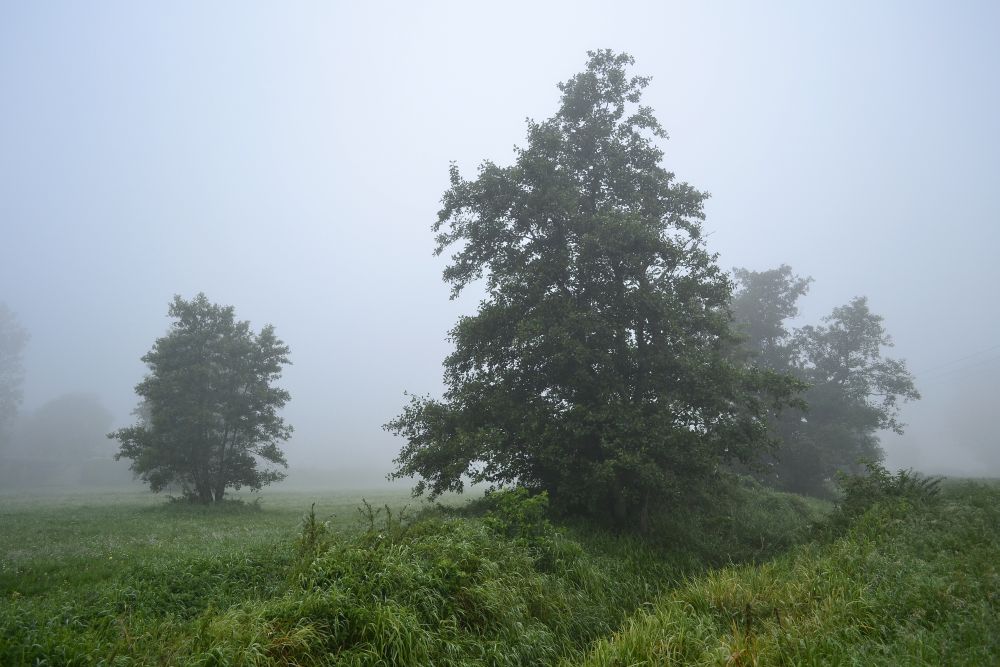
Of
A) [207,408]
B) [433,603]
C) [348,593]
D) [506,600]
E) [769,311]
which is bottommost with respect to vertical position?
[506,600]

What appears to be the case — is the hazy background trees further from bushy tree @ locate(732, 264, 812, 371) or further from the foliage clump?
bushy tree @ locate(732, 264, 812, 371)

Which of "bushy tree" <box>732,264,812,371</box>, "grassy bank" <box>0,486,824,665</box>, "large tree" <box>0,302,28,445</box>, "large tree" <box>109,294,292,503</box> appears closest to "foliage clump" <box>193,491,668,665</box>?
"grassy bank" <box>0,486,824,665</box>

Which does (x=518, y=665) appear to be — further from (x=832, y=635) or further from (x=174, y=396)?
(x=174, y=396)

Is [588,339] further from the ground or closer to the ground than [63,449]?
further from the ground

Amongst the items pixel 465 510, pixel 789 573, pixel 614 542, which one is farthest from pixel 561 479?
pixel 789 573

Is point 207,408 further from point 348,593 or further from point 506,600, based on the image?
point 506,600

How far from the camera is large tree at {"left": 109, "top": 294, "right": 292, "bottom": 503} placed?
26688mm

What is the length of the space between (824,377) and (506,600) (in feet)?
125

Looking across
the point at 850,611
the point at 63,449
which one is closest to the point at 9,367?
the point at 63,449

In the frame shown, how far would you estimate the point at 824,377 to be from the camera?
36156mm

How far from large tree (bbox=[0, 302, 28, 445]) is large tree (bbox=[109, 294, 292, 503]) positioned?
6726 centimetres

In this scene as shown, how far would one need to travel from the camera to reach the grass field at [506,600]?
6.25 meters

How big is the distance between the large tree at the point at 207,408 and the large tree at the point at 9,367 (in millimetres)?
67259

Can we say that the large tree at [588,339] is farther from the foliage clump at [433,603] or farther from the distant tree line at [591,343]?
the foliage clump at [433,603]
